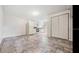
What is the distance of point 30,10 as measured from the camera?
4.97 feet

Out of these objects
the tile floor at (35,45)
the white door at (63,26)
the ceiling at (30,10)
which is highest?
the ceiling at (30,10)

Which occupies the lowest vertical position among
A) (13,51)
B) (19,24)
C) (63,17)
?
(13,51)

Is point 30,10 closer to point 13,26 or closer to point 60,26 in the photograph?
point 13,26

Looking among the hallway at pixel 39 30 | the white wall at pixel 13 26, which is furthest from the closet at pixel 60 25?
the white wall at pixel 13 26

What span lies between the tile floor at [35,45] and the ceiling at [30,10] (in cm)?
30

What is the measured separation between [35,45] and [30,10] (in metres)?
0.54

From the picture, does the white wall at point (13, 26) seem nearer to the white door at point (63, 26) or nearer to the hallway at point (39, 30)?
the hallway at point (39, 30)

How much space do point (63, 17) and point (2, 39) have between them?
983mm

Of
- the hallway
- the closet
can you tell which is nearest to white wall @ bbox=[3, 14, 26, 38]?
the hallway

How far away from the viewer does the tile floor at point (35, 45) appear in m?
1.49

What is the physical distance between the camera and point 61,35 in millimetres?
1520

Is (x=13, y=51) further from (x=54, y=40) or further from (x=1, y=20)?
(x=54, y=40)

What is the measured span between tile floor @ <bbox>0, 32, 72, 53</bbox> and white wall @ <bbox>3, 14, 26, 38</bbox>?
3.0 inches
